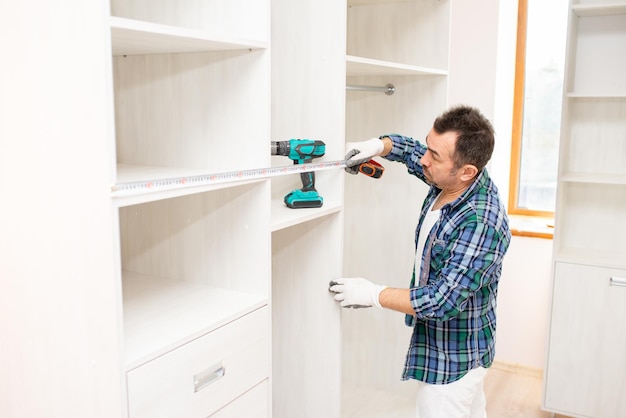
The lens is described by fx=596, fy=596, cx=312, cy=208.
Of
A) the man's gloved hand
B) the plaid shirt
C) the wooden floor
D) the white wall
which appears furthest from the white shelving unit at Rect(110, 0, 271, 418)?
the white wall

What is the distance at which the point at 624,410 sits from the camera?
8.34 feet

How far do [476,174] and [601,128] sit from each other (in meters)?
1.31

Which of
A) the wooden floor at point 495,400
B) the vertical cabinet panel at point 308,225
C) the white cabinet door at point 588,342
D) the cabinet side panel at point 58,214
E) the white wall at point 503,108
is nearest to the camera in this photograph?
the cabinet side panel at point 58,214

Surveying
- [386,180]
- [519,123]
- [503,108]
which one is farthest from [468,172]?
[519,123]

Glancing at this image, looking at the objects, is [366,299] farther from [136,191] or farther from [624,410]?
[624,410]

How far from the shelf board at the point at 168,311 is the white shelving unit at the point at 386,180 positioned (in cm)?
129

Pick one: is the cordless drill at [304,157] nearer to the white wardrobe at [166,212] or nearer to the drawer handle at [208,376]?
the white wardrobe at [166,212]

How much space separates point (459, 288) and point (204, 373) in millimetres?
732

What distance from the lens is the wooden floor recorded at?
269 centimetres

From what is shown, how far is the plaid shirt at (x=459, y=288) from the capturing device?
5.37 feet

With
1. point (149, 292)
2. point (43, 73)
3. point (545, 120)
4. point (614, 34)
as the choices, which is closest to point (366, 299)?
point (149, 292)

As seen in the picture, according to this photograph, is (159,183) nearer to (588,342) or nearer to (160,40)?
(160,40)

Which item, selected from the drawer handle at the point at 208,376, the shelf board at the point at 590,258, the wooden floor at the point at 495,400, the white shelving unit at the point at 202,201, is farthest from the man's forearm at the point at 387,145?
the wooden floor at the point at 495,400

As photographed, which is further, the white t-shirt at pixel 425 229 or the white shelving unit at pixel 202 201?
the white t-shirt at pixel 425 229
